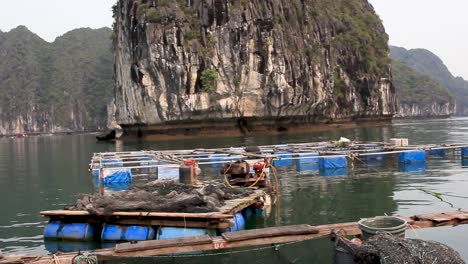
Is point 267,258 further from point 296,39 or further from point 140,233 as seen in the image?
point 296,39

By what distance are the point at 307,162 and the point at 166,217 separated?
59.3 feet

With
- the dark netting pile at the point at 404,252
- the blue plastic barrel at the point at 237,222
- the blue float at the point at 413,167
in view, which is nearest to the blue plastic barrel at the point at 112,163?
the blue plastic barrel at the point at 237,222

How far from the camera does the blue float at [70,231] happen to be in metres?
13.0

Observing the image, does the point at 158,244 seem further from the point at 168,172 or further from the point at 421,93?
the point at 421,93

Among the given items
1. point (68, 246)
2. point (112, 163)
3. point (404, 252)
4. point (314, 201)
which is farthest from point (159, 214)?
point (112, 163)

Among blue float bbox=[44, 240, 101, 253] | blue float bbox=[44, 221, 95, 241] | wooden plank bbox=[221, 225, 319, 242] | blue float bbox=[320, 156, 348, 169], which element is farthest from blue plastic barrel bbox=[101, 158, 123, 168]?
wooden plank bbox=[221, 225, 319, 242]

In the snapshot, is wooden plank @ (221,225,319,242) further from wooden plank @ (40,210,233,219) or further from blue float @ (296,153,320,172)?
blue float @ (296,153,320,172)

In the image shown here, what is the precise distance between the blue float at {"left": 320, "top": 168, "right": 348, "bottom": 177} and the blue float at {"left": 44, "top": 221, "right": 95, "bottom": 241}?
1530 centimetres

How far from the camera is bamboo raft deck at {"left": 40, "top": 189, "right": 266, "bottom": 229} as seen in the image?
39.0 feet

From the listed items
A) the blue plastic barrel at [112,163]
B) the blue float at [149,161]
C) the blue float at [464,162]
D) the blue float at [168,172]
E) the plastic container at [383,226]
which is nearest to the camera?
the plastic container at [383,226]

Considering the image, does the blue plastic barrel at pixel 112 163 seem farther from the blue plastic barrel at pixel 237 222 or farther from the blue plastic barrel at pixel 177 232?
the blue plastic barrel at pixel 177 232

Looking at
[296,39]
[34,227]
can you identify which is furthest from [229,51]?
[34,227]

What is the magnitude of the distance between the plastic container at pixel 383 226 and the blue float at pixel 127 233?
5.68 metres

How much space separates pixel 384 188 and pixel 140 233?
12248 millimetres
